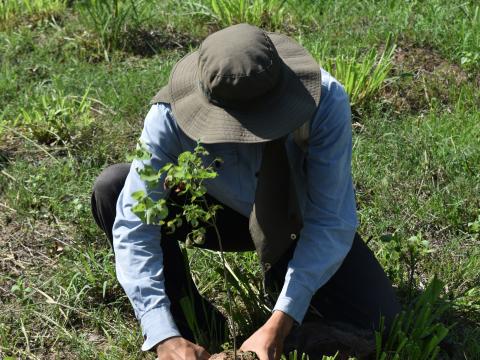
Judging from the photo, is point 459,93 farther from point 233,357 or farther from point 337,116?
point 233,357

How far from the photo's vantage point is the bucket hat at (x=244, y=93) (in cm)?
229

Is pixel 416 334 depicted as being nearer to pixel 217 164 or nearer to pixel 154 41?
pixel 217 164

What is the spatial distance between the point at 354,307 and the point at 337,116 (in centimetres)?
70

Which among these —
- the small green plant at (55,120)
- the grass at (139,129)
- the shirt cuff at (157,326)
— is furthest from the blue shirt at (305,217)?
the small green plant at (55,120)

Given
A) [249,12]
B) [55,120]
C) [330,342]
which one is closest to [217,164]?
[330,342]

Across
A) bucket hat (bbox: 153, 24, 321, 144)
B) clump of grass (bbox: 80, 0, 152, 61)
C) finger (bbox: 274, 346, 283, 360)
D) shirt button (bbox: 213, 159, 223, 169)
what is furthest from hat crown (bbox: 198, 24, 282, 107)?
clump of grass (bbox: 80, 0, 152, 61)

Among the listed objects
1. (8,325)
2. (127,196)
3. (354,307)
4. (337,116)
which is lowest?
(8,325)

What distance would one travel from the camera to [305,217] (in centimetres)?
273

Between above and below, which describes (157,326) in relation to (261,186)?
below

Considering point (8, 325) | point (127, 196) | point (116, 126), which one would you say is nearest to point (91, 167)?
point (116, 126)

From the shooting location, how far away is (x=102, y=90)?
15.1 feet

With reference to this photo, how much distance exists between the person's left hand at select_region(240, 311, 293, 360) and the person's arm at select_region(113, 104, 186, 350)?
242 millimetres

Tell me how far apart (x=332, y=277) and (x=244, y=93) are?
36.7 inches

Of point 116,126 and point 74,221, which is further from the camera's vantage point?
point 116,126
